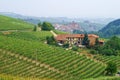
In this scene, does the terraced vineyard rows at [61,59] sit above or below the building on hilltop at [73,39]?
above

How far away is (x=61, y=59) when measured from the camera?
170 feet

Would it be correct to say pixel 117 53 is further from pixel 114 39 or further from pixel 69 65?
pixel 69 65

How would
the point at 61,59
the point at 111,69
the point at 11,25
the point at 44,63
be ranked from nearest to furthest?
1. the point at 111,69
2. the point at 44,63
3. the point at 61,59
4. the point at 11,25

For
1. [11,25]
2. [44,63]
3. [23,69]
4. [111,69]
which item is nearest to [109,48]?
[111,69]

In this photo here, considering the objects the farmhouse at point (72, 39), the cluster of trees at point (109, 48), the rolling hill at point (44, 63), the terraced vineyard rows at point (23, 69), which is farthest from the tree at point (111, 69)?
the farmhouse at point (72, 39)

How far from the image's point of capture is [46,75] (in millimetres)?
44281

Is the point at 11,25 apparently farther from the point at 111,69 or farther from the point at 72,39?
the point at 111,69

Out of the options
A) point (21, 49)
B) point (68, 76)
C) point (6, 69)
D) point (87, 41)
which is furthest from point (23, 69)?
point (87, 41)

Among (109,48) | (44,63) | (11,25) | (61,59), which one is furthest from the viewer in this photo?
(11,25)

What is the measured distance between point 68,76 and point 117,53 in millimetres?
24063

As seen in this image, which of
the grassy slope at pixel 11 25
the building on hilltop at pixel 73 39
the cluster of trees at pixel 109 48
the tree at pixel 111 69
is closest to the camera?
the tree at pixel 111 69

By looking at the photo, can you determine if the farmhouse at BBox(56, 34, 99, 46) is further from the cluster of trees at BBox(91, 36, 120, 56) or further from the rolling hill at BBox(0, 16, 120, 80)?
the rolling hill at BBox(0, 16, 120, 80)

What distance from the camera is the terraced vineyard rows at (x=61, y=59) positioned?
4672 centimetres

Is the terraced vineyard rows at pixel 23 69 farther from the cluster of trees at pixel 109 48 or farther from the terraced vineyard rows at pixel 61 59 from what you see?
the cluster of trees at pixel 109 48
